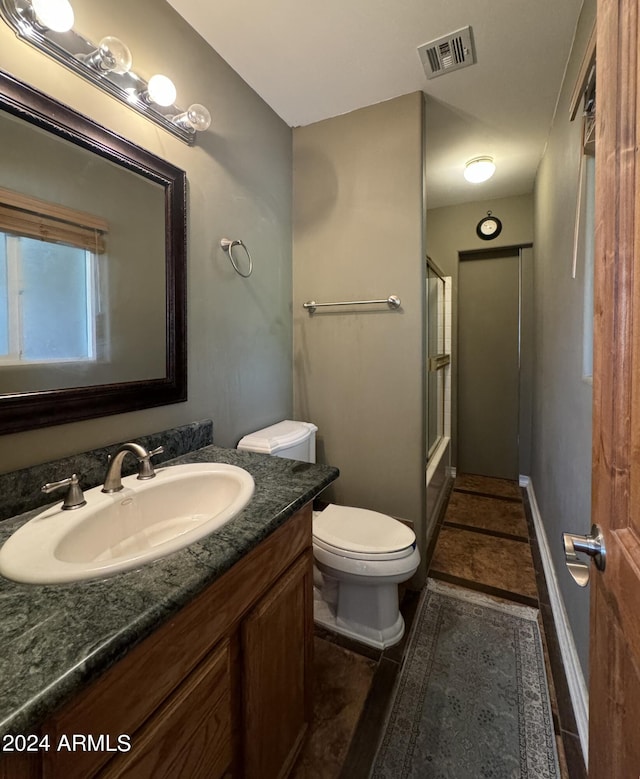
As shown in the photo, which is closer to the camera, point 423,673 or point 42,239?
point 42,239

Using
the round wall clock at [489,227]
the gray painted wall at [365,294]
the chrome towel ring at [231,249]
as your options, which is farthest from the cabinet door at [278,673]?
the round wall clock at [489,227]

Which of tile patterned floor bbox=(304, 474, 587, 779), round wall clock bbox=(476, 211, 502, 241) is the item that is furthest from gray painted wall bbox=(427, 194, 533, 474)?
tile patterned floor bbox=(304, 474, 587, 779)

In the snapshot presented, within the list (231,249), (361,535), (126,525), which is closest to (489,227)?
(231,249)

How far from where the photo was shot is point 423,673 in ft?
4.54

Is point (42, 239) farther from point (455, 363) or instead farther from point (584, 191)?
point (455, 363)

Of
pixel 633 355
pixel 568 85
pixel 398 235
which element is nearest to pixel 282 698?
pixel 633 355

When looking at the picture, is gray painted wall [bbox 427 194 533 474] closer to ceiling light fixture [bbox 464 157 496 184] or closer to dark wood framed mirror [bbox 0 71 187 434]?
ceiling light fixture [bbox 464 157 496 184]

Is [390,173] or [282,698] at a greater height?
[390,173]

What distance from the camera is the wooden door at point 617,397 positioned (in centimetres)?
48

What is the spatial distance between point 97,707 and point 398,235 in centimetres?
193

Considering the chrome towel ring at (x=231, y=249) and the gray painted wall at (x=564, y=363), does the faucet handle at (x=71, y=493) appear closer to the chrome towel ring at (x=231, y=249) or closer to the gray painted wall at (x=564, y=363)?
the chrome towel ring at (x=231, y=249)

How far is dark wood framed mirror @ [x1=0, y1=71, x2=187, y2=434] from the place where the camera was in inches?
34.8

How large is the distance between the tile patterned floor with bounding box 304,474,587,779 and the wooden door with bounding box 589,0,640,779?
2.60 ft

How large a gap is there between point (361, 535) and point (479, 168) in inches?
98.4
